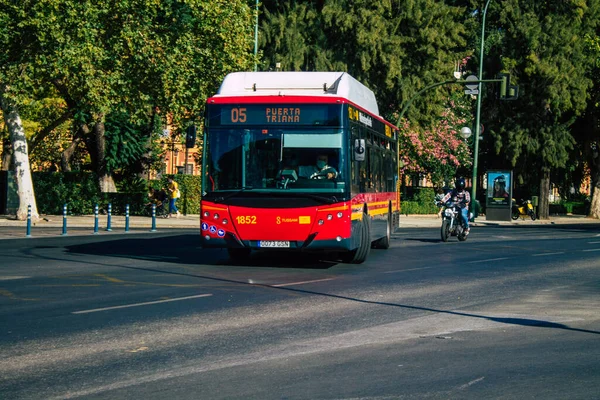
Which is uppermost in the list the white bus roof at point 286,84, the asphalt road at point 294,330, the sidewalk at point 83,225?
the white bus roof at point 286,84

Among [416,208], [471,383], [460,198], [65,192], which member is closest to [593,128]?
[416,208]

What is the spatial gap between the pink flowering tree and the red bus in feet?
136

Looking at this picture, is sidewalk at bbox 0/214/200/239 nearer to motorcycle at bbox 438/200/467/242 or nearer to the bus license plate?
motorcycle at bbox 438/200/467/242

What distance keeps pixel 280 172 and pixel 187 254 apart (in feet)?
17.9

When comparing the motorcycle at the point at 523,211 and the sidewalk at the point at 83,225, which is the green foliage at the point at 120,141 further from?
the motorcycle at the point at 523,211

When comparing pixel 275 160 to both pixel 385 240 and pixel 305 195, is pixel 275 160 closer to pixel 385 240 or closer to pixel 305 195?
pixel 305 195

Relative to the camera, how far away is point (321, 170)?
1809 centimetres

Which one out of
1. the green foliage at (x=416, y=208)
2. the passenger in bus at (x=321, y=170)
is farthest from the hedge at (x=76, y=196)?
the passenger in bus at (x=321, y=170)

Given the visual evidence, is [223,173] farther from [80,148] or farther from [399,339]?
[80,148]

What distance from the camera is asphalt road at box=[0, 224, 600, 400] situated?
771cm

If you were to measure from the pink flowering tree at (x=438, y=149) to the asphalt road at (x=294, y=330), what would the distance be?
1588 inches

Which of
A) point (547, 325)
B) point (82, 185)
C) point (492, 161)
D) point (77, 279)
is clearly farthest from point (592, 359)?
point (492, 161)

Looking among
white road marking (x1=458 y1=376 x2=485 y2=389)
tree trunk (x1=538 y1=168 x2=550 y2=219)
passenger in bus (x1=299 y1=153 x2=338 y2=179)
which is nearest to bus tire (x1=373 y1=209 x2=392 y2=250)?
passenger in bus (x1=299 y1=153 x2=338 y2=179)

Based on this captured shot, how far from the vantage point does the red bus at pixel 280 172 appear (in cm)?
1792
